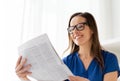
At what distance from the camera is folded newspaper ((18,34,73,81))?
3.67ft

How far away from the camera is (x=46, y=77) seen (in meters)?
1.26

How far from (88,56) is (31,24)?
0.65m

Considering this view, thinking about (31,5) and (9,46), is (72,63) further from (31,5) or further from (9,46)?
(31,5)

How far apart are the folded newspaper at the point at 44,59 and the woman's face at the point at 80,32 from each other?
32cm

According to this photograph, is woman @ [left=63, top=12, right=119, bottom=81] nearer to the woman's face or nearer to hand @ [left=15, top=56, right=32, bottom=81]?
the woman's face

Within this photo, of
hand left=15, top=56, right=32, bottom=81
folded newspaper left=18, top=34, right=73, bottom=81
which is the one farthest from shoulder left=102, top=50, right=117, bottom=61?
hand left=15, top=56, right=32, bottom=81

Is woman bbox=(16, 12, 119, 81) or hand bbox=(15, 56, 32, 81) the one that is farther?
woman bbox=(16, 12, 119, 81)

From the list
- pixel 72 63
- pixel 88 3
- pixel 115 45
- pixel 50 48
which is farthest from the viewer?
pixel 88 3

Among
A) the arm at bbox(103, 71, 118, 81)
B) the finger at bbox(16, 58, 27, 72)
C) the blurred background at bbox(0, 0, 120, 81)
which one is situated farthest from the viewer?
the blurred background at bbox(0, 0, 120, 81)

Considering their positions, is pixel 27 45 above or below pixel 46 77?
above

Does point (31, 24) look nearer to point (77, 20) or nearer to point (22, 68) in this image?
point (77, 20)

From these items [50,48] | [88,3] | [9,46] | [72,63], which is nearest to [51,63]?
[50,48]

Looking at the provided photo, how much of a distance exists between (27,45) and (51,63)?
164mm

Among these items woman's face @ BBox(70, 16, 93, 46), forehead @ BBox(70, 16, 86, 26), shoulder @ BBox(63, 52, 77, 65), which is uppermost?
forehead @ BBox(70, 16, 86, 26)
